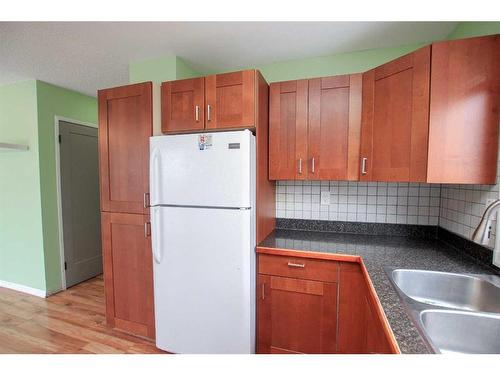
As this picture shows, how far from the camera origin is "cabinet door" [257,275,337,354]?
54.7 inches

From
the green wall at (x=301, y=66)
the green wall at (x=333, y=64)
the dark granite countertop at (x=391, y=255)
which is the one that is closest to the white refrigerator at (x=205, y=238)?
the dark granite countertop at (x=391, y=255)

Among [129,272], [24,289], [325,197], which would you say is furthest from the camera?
[24,289]

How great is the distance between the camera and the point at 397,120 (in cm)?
137

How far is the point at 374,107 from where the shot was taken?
148 centimetres

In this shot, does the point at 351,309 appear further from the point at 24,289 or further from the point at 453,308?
the point at 24,289

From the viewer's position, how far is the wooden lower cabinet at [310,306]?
52.8 inches

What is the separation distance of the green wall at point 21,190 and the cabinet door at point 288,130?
100 inches

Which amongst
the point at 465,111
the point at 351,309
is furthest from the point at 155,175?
the point at 465,111

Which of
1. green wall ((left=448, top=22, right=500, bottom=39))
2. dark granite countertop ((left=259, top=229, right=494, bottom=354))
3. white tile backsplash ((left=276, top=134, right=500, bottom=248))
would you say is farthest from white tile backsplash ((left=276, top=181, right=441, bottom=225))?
green wall ((left=448, top=22, right=500, bottom=39))

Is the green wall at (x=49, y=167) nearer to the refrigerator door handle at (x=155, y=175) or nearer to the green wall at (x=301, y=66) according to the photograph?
the green wall at (x=301, y=66)

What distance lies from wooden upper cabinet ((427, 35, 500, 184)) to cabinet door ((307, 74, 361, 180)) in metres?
0.43

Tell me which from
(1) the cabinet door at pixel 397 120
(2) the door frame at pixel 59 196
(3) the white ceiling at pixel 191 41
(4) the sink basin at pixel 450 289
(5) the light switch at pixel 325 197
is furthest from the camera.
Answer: (2) the door frame at pixel 59 196

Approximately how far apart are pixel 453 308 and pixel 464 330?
9cm
